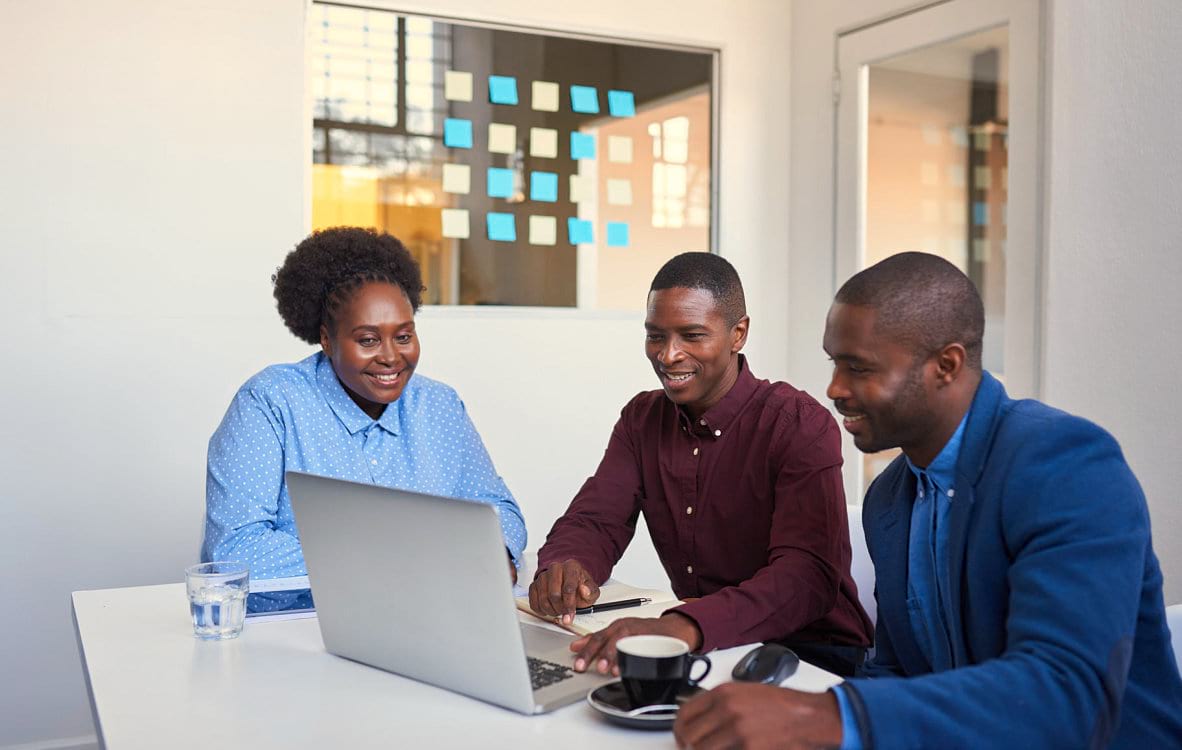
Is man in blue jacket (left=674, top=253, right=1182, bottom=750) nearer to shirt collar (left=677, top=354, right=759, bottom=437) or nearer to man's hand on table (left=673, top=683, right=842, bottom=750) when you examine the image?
man's hand on table (left=673, top=683, right=842, bottom=750)

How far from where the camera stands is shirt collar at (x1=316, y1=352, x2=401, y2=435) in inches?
90.2

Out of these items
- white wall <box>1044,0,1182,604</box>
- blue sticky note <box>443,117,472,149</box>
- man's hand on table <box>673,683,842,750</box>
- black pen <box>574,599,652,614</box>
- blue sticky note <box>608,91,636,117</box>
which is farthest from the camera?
blue sticky note <box>608,91,636,117</box>

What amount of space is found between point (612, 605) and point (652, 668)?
22.3 inches

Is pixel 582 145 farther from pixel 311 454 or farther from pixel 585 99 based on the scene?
pixel 311 454

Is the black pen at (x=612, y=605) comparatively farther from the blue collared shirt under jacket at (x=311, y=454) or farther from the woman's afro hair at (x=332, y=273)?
the woman's afro hair at (x=332, y=273)

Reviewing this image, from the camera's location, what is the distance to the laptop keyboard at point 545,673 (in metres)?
1.34

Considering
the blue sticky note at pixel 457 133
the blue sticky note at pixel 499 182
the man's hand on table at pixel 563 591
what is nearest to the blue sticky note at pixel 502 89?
the blue sticky note at pixel 457 133

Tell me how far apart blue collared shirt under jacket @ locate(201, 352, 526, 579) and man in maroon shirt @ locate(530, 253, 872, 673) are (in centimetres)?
24

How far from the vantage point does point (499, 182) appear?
3.71 meters

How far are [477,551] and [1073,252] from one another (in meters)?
→ 2.22

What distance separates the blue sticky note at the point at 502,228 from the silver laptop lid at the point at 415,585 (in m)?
2.27

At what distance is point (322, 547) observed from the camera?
1.47 metres

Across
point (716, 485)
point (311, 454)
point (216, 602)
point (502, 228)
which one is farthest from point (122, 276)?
point (716, 485)

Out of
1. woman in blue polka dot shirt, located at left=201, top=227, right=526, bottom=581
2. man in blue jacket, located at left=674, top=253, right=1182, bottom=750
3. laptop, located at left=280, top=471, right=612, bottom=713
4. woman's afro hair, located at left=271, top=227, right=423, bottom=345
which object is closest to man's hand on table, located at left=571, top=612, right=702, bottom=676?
laptop, located at left=280, top=471, right=612, bottom=713
